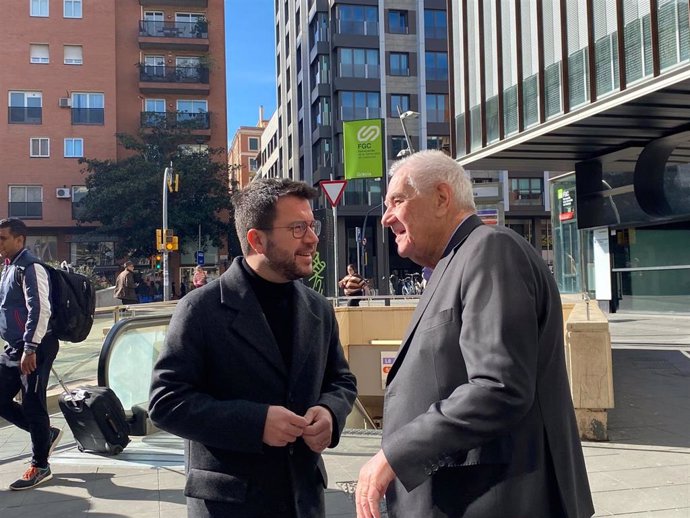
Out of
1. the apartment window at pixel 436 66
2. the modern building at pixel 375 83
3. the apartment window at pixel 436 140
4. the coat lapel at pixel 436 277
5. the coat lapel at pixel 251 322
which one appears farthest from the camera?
the apartment window at pixel 436 66

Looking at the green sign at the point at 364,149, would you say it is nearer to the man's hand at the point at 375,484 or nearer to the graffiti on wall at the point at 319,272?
A: the graffiti on wall at the point at 319,272

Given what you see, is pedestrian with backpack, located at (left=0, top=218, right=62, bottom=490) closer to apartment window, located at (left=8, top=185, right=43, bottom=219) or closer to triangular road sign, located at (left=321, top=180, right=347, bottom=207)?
triangular road sign, located at (left=321, top=180, right=347, bottom=207)

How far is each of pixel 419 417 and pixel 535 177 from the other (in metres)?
49.2

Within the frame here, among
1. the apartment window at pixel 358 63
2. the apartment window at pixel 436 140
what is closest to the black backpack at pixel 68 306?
the apartment window at pixel 436 140

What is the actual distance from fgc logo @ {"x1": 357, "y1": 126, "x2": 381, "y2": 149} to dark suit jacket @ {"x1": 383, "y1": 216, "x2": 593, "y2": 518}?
12924 millimetres

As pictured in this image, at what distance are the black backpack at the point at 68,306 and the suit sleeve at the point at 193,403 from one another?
304 centimetres

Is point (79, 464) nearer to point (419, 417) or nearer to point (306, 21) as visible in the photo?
point (419, 417)

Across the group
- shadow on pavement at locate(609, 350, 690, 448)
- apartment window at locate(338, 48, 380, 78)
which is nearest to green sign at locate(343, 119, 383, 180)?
shadow on pavement at locate(609, 350, 690, 448)

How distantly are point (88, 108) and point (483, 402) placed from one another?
42.9 metres

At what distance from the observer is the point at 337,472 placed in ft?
16.3

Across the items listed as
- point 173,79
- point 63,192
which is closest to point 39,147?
point 63,192

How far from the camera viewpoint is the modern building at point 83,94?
38688mm

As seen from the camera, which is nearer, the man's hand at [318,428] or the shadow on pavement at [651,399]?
the man's hand at [318,428]

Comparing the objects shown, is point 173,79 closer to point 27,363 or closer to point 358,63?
point 358,63
